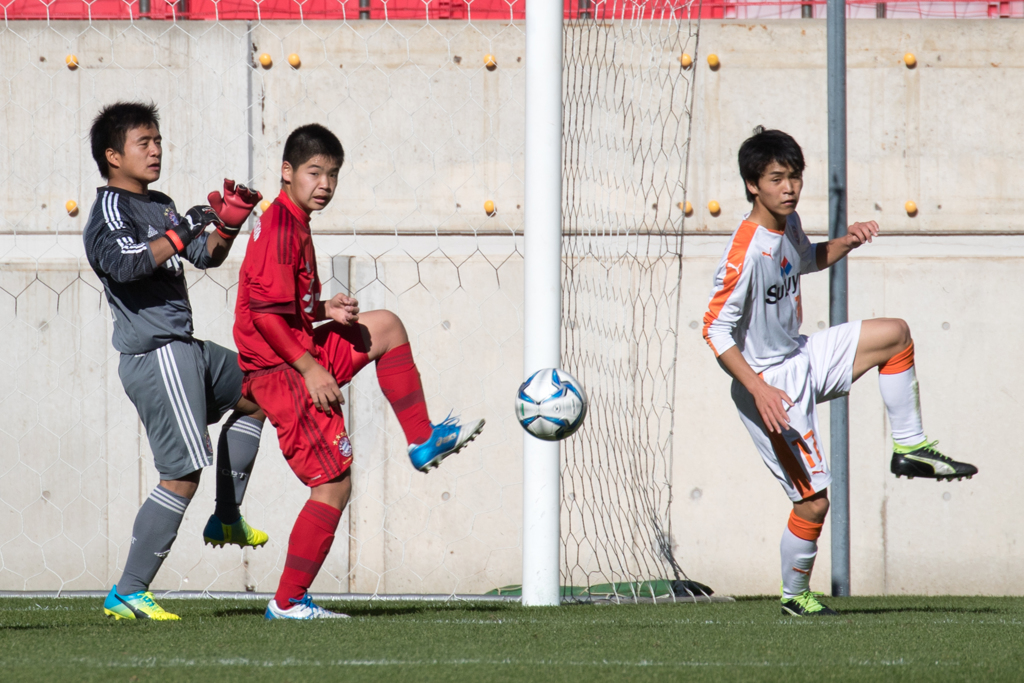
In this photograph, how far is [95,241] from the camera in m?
2.90

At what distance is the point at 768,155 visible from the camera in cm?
307

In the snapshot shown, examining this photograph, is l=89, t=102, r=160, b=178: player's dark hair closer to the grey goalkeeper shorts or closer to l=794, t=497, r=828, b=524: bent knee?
the grey goalkeeper shorts

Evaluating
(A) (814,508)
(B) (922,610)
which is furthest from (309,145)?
(B) (922,610)

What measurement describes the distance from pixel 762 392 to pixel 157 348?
69.0 inches

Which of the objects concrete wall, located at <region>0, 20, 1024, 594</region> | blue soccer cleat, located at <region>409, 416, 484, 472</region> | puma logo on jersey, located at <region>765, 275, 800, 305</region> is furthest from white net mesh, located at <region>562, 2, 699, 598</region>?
blue soccer cleat, located at <region>409, 416, 484, 472</region>

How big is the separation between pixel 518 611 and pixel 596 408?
1.39 metres

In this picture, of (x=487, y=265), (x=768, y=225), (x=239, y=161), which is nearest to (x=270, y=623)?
(x=768, y=225)

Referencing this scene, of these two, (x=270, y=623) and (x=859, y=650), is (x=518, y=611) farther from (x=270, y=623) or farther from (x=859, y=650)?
(x=859, y=650)

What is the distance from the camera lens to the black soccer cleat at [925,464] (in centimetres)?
295

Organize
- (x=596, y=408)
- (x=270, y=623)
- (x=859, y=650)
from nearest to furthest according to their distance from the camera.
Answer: (x=859, y=650), (x=270, y=623), (x=596, y=408)

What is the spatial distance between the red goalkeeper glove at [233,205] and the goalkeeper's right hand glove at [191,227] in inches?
1.8

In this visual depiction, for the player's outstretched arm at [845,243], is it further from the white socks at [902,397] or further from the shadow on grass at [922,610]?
the shadow on grass at [922,610]

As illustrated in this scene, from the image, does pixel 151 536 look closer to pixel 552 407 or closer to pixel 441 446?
pixel 441 446

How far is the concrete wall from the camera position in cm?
470
